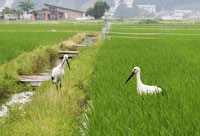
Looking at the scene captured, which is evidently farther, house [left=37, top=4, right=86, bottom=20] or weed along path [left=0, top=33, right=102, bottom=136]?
house [left=37, top=4, right=86, bottom=20]

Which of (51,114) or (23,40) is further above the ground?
(23,40)

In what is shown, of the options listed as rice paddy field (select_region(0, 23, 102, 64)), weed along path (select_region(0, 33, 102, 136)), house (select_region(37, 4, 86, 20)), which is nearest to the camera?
weed along path (select_region(0, 33, 102, 136))

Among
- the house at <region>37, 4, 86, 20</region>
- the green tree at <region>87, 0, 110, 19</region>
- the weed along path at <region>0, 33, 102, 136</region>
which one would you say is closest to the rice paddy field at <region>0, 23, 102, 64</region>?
Result: the weed along path at <region>0, 33, 102, 136</region>

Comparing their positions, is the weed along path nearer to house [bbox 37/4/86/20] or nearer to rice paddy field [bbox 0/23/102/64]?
rice paddy field [bbox 0/23/102/64]

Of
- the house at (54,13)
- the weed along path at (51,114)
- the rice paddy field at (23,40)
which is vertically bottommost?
the weed along path at (51,114)

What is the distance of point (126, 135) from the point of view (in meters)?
2.35

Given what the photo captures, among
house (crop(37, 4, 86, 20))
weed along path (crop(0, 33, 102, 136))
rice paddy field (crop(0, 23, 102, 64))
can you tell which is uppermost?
house (crop(37, 4, 86, 20))

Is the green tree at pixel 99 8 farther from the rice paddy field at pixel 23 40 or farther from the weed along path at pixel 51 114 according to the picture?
the weed along path at pixel 51 114

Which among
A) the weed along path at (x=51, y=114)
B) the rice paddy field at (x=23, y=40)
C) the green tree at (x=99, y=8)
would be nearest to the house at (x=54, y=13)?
the green tree at (x=99, y=8)

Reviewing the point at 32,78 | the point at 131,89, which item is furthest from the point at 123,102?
the point at 32,78

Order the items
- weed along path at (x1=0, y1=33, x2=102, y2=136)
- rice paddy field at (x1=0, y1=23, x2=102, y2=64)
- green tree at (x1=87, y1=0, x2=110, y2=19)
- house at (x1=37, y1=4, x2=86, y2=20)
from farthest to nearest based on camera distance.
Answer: green tree at (x1=87, y1=0, x2=110, y2=19) → house at (x1=37, y1=4, x2=86, y2=20) → rice paddy field at (x1=0, y1=23, x2=102, y2=64) → weed along path at (x1=0, y1=33, x2=102, y2=136)

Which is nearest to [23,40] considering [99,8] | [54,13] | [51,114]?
[51,114]

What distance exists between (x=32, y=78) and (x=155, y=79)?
3.37 meters

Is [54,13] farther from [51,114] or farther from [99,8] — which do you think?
[51,114]
